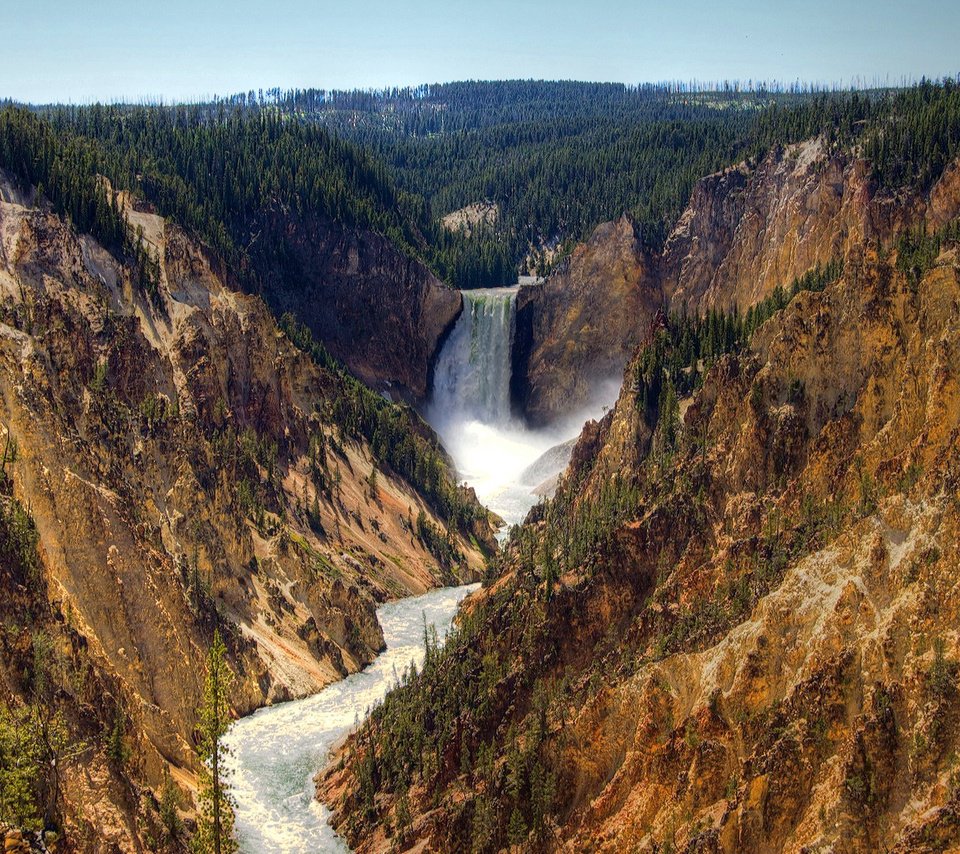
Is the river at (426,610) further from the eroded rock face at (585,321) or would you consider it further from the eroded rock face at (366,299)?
the eroded rock face at (366,299)

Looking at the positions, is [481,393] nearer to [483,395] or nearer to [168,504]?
[483,395]

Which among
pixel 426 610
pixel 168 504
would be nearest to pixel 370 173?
pixel 426 610

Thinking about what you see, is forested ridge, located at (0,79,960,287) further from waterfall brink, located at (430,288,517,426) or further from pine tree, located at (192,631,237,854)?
pine tree, located at (192,631,237,854)

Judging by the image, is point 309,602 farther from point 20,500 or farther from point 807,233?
point 807,233

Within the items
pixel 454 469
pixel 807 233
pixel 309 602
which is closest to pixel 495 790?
pixel 309 602

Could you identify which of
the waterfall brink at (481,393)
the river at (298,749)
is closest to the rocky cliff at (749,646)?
the river at (298,749)

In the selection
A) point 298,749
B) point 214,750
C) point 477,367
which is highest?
point 214,750

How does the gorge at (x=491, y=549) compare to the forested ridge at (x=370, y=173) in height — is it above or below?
below
